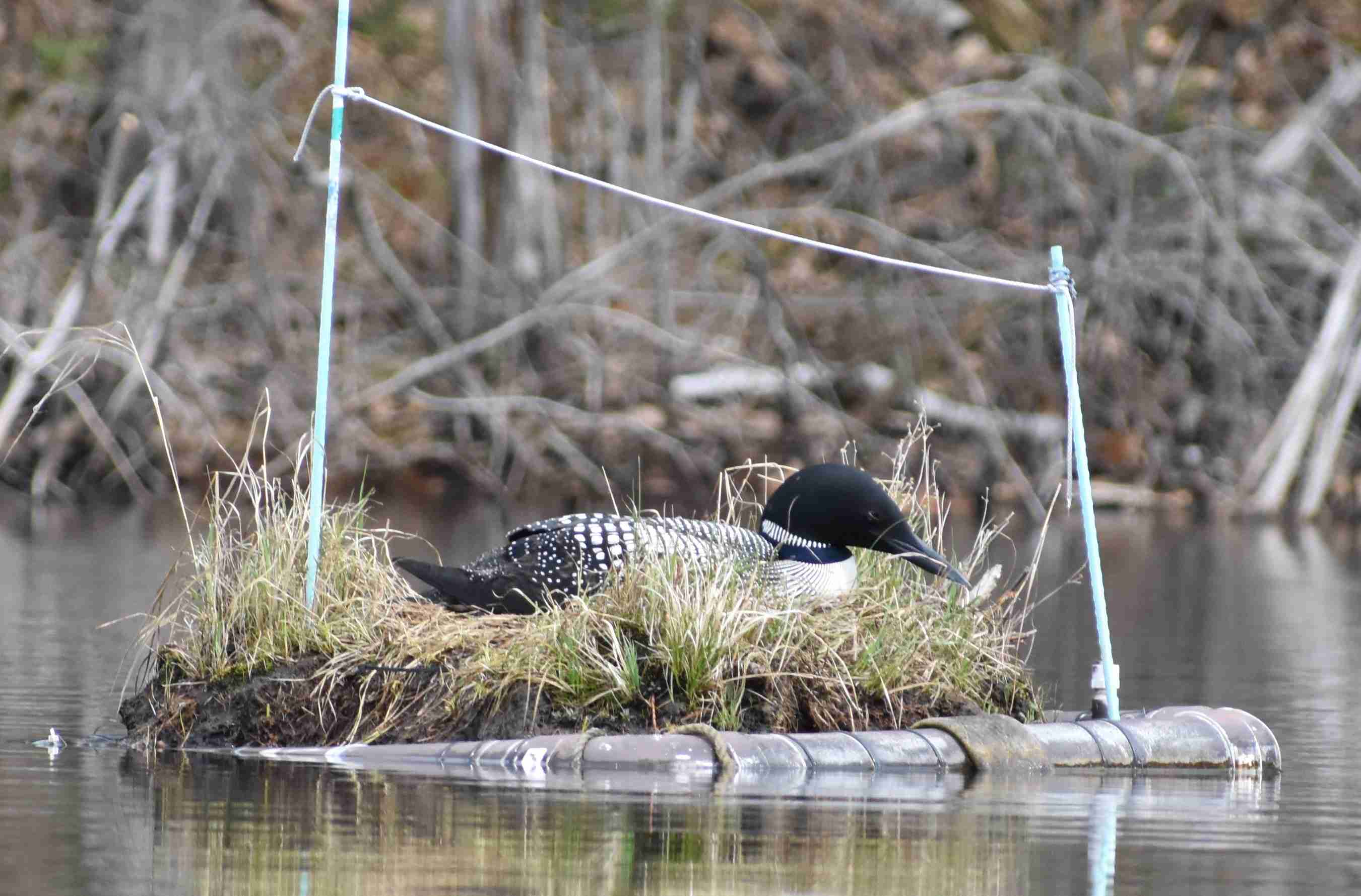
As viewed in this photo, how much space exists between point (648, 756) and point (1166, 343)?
17.0 meters

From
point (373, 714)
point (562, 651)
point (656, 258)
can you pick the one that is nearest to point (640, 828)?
point (562, 651)

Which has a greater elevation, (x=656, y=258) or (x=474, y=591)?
(x=656, y=258)

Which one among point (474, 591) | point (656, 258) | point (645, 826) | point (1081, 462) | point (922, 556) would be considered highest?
point (656, 258)

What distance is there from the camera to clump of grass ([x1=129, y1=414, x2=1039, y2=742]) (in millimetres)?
7230

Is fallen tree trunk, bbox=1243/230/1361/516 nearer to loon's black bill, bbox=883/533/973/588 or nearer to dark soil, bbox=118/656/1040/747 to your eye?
loon's black bill, bbox=883/533/973/588

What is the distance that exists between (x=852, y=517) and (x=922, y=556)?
27 centimetres

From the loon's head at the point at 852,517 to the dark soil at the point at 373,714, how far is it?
64 cm

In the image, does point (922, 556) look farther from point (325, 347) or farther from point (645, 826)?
point (645, 826)

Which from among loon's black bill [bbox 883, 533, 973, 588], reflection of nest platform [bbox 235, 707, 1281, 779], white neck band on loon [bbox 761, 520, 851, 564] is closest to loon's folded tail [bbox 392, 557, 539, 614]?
white neck band on loon [bbox 761, 520, 851, 564]

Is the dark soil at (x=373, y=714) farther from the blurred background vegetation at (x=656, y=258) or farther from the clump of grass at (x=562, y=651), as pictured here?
the blurred background vegetation at (x=656, y=258)

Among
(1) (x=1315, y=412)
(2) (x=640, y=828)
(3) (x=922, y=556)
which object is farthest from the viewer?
(1) (x=1315, y=412)

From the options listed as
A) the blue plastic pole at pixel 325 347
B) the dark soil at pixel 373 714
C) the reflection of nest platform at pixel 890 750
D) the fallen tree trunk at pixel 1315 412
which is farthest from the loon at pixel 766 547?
the fallen tree trunk at pixel 1315 412

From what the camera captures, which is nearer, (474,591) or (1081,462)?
(1081,462)

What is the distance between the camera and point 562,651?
722 cm
